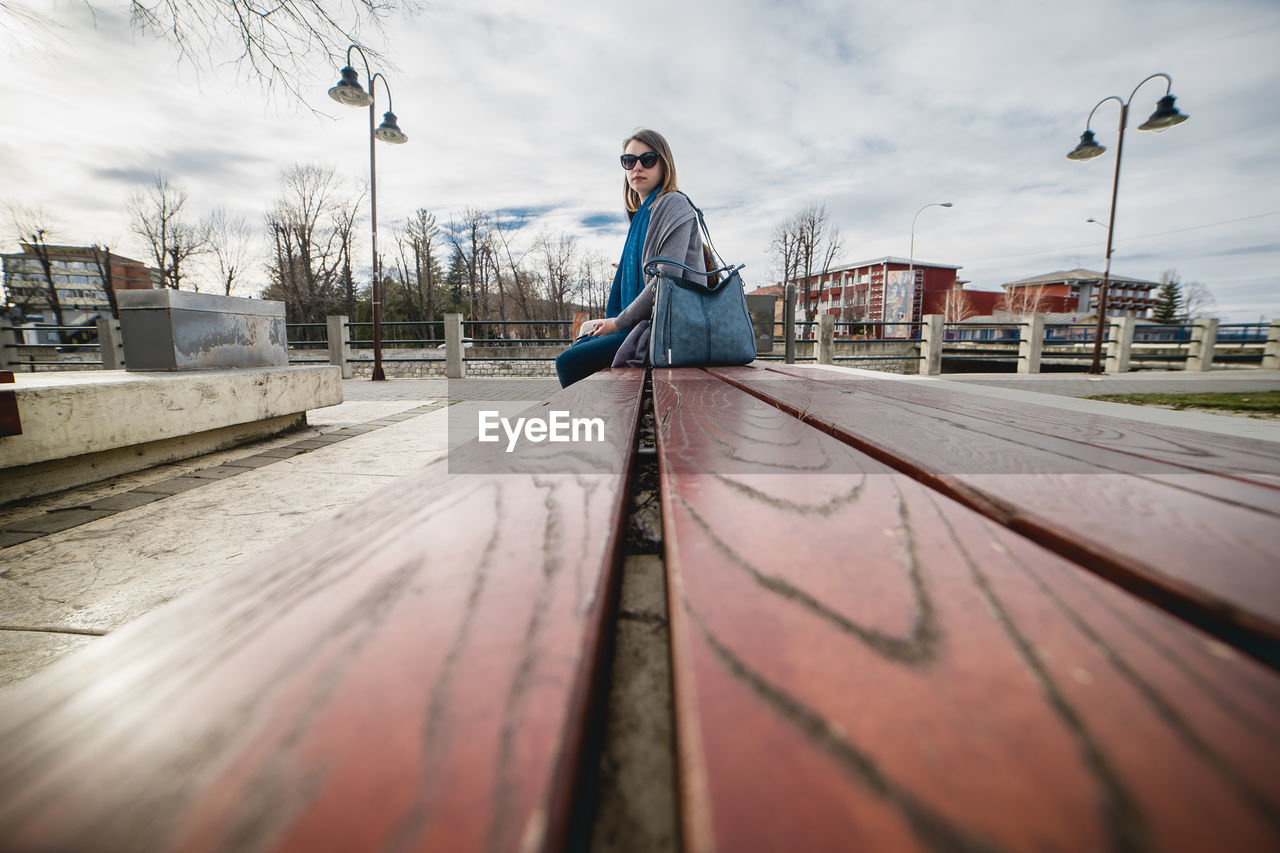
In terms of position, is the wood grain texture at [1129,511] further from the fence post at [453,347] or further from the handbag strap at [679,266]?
the fence post at [453,347]

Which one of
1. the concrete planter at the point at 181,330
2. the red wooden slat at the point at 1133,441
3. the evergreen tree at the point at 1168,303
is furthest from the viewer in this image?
the evergreen tree at the point at 1168,303

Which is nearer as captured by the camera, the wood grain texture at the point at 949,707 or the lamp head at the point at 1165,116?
the wood grain texture at the point at 949,707

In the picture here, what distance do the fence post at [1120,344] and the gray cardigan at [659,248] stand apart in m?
14.2

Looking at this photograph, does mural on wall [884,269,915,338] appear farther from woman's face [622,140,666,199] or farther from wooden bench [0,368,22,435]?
wooden bench [0,368,22,435]

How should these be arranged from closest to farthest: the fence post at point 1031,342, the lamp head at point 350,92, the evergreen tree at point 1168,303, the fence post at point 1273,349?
the lamp head at point 350,92 < the fence post at point 1031,342 < the fence post at point 1273,349 < the evergreen tree at point 1168,303

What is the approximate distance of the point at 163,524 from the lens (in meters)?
2.07

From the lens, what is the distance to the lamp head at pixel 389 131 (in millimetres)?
10602

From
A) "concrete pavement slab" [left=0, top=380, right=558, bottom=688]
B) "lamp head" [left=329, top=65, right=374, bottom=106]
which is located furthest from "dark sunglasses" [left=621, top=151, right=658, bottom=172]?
"lamp head" [left=329, top=65, right=374, bottom=106]

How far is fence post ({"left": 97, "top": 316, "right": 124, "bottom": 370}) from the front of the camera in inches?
408

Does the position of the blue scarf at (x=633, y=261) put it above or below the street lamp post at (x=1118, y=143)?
below

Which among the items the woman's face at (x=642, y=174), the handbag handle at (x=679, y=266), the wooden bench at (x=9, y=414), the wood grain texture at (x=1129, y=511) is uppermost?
the woman's face at (x=642, y=174)

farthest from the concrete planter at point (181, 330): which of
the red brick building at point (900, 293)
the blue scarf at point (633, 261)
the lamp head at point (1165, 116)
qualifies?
the red brick building at point (900, 293)

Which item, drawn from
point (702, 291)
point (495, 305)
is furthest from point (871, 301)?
point (702, 291)

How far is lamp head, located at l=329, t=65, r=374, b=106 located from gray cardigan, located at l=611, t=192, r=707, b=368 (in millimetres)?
9768
